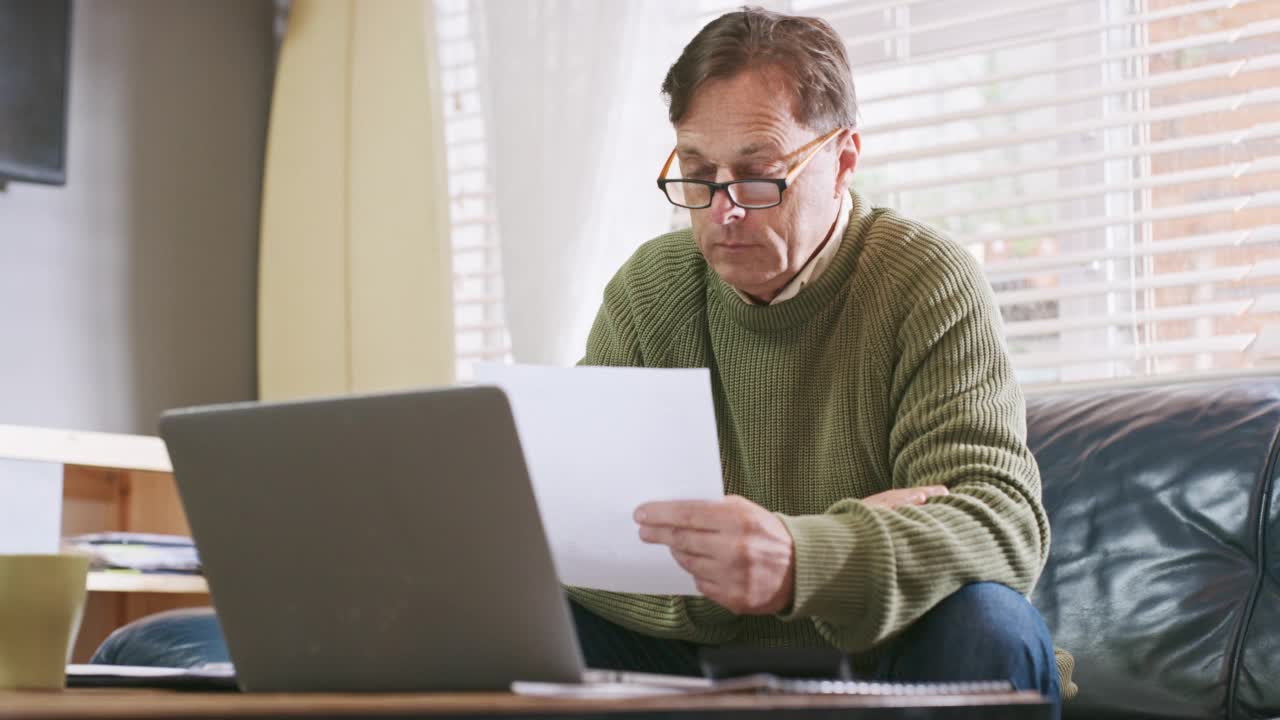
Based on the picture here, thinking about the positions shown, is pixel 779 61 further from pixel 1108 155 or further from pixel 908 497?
pixel 1108 155

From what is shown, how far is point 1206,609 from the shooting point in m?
1.56

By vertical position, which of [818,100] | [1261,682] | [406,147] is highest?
[406,147]

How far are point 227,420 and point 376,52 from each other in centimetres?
232

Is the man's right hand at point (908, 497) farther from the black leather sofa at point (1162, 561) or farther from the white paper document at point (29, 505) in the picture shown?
the white paper document at point (29, 505)

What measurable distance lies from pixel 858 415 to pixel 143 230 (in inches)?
78.5

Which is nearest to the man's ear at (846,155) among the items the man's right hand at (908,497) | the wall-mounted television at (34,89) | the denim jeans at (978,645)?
the man's right hand at (908,497)

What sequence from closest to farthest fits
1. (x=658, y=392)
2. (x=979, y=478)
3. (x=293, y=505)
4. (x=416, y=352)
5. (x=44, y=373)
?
(x=293, y=505) < (x=658, y=392) < (x=979, y=478) < (x=44, y=373) < (x=416, y=352)

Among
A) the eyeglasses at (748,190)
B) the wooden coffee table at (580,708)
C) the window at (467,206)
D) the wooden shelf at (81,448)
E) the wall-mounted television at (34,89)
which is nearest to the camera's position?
the wooden coffee table at (580,708)

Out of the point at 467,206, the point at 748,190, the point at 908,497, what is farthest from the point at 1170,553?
the point at 467,206

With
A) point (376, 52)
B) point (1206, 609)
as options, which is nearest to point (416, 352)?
point (376, 52)

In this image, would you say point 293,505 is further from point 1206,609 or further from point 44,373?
point 44,373

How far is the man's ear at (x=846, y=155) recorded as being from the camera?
5.11 feet

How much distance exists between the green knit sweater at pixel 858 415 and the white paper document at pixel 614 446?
117 mm

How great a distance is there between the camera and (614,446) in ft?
3.22
